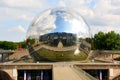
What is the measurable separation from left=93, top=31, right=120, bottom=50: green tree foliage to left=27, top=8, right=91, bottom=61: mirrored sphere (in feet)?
149

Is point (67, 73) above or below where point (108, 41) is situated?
below

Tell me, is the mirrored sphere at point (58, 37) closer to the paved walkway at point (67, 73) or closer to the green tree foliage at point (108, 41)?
the paved walkway at point (67, 73)

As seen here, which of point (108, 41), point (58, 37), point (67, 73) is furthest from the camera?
point (108, 41)

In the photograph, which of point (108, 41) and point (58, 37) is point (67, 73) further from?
point (108, 41)

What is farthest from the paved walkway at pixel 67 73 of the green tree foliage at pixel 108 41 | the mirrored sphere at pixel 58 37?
the green tree foliage at pixel 108 41

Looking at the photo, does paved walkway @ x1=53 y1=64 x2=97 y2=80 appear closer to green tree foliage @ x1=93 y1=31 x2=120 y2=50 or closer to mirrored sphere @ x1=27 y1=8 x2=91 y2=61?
mirrored sphere @ x1=27 y1=8 x2=91 y2=61

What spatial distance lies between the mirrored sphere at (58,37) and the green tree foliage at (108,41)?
45264 millimetres

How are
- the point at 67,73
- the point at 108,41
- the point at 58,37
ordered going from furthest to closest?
the point at 108,41 → the point at 58,37 → the point at 67,73

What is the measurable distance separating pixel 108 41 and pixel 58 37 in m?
49.8

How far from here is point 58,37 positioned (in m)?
37.9

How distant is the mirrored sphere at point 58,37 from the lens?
37.9 m

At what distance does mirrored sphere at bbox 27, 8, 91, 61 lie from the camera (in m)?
37.9

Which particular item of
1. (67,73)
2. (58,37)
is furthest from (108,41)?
(67,73)

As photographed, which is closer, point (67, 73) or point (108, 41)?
point (67, 73)
